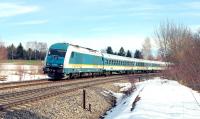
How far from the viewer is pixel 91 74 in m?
45.4

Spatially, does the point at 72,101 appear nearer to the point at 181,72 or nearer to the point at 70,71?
the point at 70,71

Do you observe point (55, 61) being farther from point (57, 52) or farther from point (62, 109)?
point (62, 109)

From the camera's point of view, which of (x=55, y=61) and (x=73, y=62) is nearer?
(x=55, y=61)

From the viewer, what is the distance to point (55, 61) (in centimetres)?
3353

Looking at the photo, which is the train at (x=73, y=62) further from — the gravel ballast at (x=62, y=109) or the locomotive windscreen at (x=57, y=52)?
the gravel ballast at (x=62, y=109)

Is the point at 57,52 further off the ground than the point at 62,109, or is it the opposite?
the point at 57,52

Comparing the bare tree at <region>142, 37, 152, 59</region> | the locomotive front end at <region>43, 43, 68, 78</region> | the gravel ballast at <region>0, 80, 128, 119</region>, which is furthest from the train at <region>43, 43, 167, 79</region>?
the bare tree at <region>142, 37, 152, 59</region>

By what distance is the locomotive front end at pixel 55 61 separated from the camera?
3316cm

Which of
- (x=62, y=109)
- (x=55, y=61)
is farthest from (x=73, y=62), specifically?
(x=62, y=109)

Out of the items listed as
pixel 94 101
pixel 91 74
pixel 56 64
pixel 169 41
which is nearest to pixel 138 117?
pixel 94 101

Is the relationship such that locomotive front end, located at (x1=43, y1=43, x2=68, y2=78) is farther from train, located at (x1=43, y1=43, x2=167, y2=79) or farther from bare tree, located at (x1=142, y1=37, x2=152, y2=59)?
bare tree, located at (x1=142, y1=37, x2=152, y2=59)

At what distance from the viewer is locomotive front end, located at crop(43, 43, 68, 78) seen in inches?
1305

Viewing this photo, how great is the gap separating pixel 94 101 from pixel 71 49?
1291 centimetres

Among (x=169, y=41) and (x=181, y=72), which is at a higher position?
(x=169, y=41)
